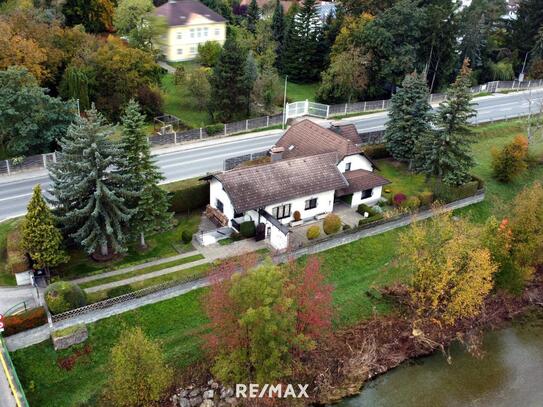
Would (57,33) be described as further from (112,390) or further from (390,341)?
(390,341)

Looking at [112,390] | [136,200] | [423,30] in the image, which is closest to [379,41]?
[423,30]

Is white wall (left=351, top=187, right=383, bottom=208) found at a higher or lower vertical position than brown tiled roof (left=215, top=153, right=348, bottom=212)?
lower

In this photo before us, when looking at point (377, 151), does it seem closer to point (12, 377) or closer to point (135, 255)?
point (135, 255)

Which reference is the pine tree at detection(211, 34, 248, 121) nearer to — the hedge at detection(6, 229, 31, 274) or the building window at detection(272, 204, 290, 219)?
the building window at detection(272, 204, 290, 219)

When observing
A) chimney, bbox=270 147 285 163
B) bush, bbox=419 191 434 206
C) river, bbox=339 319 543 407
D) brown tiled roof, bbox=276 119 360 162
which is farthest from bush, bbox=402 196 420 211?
river, bbox=339 319 543 407

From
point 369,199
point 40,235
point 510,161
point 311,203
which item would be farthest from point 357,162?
point 40,235

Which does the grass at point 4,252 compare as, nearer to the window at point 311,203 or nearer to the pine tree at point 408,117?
the window at point 311,203
